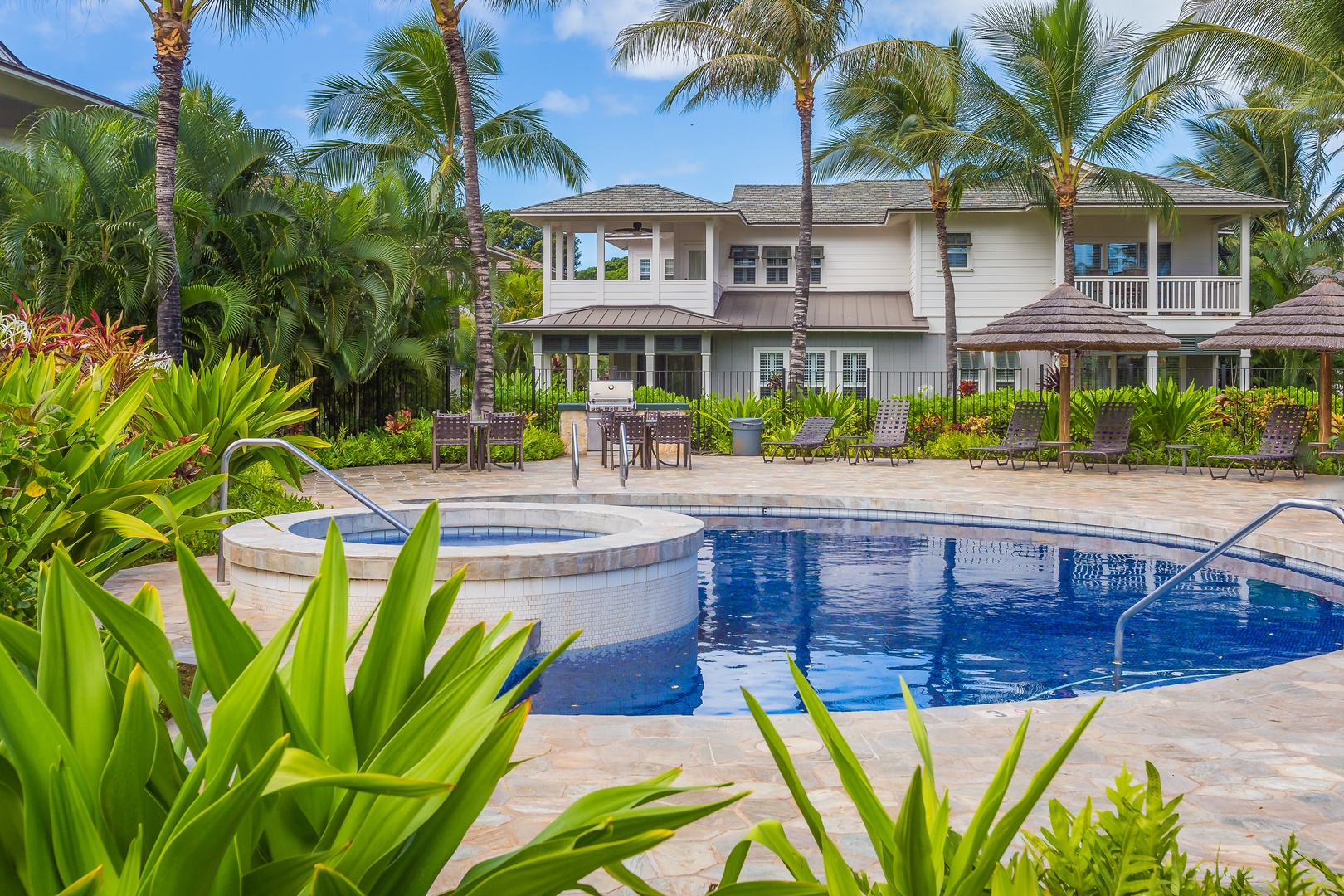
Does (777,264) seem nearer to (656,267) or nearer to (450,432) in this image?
(656,267)

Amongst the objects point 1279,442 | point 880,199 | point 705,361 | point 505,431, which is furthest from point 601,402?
point 880,199

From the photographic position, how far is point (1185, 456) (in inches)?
614

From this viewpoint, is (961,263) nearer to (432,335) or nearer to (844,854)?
(432,335)

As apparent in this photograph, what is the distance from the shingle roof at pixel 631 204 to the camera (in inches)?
1045

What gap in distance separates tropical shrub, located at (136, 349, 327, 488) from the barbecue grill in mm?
10849

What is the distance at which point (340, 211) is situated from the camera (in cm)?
1659

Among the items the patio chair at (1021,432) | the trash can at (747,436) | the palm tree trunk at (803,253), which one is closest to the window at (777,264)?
the palm tree trunk at (803,253)

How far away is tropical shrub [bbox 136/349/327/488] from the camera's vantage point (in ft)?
26.2

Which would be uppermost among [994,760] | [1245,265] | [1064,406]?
[1245,265]

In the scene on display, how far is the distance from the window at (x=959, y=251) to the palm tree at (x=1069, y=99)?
3847mm

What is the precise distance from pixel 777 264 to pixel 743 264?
0.93m

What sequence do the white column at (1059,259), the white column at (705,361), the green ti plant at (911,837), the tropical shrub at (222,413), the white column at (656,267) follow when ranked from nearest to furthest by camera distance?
the green ti plant at (911,837)
the tropical shrub at (222,413)
the white column at (705,361)
the white column at (656,267)
the white column at (1059,259)

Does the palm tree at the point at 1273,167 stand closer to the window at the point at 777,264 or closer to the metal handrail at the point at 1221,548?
the window at the point at 777,264

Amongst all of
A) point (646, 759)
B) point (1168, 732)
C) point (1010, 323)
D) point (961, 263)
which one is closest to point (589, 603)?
point (646, 759)
